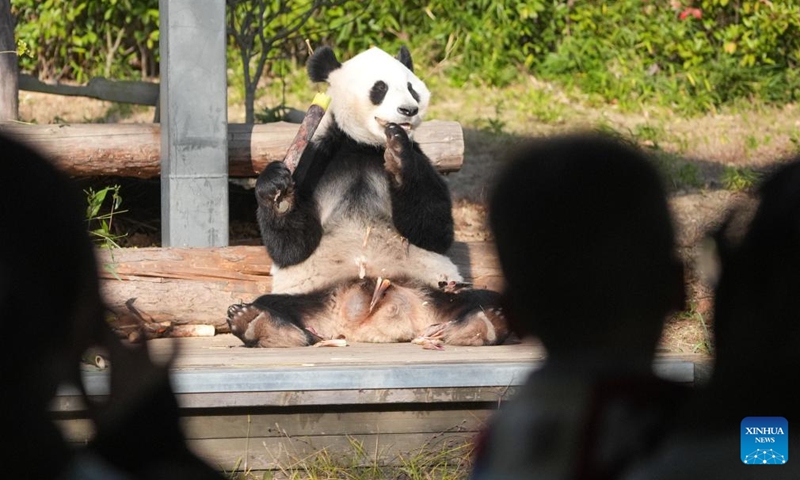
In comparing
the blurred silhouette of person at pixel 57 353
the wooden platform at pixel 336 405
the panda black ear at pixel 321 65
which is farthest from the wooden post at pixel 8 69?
the blurred silhouette of person at pixel 57 353

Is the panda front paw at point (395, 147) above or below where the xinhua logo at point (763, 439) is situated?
above

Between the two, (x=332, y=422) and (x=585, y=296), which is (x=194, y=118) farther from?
(x=585, y=296)

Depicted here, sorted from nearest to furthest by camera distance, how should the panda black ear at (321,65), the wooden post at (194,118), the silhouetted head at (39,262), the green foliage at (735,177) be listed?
1. the silhouetted head at (39,262)
2. the wooden post at (194,118)
3. the panda black ear at (321,65)
4. the green foliage at (735,177)

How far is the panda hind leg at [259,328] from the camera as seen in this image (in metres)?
4.73

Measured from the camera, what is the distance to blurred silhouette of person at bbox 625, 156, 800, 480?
176 cm

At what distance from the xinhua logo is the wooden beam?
174 inches

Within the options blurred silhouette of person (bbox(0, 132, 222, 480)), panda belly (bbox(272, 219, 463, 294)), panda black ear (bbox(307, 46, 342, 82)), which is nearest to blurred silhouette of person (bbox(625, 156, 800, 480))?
blurred silhouette of person (bbox(0, 132, 222, 480))

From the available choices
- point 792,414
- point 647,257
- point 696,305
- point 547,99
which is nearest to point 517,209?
point 647,257

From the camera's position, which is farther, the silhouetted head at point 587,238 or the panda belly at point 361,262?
the panda belly at point 361,262

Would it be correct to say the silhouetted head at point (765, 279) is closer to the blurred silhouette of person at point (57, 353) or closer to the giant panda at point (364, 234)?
the blurred silhouette of person at point (57, 353)

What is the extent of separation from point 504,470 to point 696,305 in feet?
12.7

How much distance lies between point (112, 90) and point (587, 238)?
6344 mm

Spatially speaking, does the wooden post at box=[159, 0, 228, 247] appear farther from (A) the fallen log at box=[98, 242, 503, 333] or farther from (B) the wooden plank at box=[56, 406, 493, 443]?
(B) the wooden plank at box=[56, 406, 493, 443]

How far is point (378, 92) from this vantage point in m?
5.41
